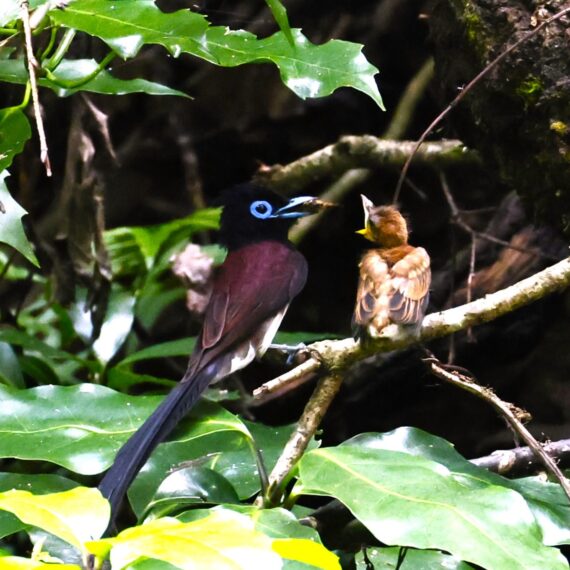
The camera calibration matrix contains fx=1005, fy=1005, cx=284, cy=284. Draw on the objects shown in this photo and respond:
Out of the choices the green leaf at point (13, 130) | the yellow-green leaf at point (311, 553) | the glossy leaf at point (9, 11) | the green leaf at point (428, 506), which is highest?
the glossy leaf at point (9, 11)

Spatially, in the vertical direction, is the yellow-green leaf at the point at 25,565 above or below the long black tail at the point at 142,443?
above

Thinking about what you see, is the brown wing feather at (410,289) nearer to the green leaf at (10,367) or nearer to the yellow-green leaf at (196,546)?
the yellow-green leaf at (196,546)

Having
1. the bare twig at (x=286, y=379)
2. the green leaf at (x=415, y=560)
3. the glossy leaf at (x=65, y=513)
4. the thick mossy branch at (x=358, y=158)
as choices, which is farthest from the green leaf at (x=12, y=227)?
the thick mossy branch at (x=358, y=158)

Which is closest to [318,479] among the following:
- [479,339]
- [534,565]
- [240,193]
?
[534,565]

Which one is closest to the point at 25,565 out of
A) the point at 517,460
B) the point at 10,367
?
the point at 517,460

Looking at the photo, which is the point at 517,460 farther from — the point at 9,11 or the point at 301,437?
the point at 9,11

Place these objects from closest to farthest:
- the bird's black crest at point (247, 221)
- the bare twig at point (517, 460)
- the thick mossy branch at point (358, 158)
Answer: the bare twig at point (517, 460)
the bird's black crest at point (247, 221)
the thick mossy branch at point (358, 158)

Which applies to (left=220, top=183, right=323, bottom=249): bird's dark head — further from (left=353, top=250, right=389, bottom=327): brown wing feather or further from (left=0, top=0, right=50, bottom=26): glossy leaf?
(left=0, top=0, right=50, bottom=26): glossy leaf

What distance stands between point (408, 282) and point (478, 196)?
2.38m

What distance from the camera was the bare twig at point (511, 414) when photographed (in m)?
2.06

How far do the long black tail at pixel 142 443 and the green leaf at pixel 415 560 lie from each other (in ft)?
1.79

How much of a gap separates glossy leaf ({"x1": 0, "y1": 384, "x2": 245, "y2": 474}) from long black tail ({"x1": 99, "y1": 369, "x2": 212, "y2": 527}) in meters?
0.03

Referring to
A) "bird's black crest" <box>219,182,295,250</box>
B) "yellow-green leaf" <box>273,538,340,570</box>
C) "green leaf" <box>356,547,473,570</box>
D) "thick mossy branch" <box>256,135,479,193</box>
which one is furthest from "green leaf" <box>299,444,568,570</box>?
"thick mossy branch" <box>256,135,479,193</box>

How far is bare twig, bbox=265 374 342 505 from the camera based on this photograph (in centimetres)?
213
